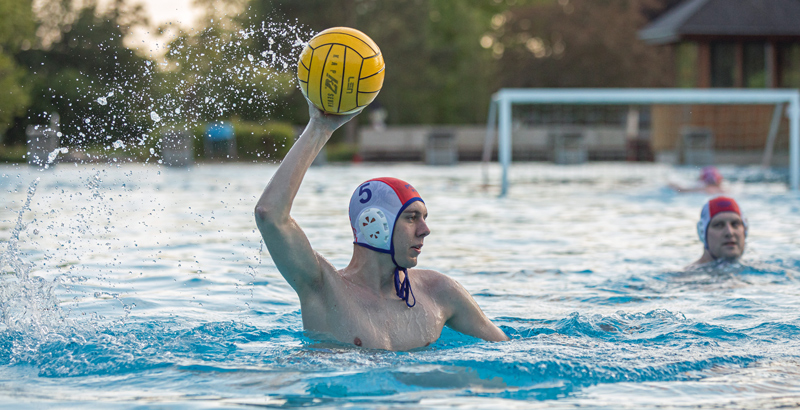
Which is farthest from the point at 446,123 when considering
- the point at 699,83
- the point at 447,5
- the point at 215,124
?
the point at 699,83

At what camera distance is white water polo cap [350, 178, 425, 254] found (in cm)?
371

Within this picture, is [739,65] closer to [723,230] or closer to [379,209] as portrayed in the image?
[723,230]

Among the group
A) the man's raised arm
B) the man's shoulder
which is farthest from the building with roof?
the man's raised arm

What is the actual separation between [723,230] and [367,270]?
4264 mm

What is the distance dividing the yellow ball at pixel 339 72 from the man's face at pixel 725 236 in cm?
435

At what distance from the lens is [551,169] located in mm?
25078

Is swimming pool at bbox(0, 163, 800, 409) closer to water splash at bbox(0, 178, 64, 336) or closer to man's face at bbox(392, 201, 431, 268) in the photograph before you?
water splash at bbox(0, 178, 64, 336)

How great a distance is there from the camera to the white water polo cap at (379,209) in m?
3.71

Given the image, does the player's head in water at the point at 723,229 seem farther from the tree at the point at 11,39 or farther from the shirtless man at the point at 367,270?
the tree at the point at 11,39

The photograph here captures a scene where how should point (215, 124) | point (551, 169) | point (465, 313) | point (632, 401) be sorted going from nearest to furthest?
point (632, 401) < point (465, 313) < point (551, 169) < point (215, 124)

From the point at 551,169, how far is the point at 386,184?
21.7 metres

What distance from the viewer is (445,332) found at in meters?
4.33

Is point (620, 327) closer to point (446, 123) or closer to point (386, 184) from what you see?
point (386, 184)

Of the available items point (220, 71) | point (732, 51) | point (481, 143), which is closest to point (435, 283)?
point (220, 71)
